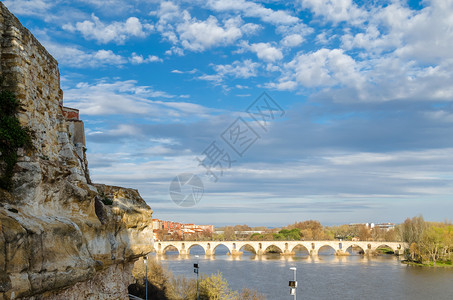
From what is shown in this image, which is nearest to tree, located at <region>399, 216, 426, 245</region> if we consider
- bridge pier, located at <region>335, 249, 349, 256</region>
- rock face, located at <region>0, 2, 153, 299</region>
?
bridge pier, located at <region>335, 249, 349, 256</region>

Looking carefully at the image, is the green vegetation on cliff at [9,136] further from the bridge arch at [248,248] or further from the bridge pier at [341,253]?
the bridge arch at [248,248]

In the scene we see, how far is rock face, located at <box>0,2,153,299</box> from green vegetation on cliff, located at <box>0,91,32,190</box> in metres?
0.09

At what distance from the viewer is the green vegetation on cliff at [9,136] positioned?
465 cm

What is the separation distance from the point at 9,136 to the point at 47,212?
1.01m

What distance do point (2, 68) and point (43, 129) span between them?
111cm

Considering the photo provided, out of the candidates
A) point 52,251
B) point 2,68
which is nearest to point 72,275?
point 52,251

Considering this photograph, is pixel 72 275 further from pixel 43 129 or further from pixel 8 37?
pixel 8 37

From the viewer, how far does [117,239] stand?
7594mm

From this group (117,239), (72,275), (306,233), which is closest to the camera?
(72,275)

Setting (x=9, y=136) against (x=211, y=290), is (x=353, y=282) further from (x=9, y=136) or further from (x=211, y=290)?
(x=9, y=136)

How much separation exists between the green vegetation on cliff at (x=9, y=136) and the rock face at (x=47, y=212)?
9 cm

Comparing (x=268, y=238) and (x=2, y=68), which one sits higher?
(x=2, y=68)

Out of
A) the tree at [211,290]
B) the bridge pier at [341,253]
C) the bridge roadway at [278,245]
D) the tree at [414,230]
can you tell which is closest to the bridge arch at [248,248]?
the bridge roadway at [278,245]

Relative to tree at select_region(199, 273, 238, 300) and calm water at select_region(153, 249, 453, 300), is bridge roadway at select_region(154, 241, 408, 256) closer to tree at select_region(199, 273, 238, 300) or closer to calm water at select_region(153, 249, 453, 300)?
calm water at select_region(153, 249, 453, 300)
